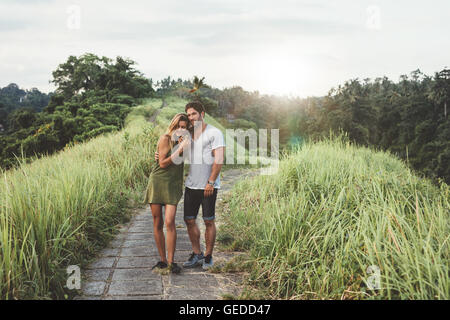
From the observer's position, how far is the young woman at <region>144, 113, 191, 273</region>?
3.21 meters

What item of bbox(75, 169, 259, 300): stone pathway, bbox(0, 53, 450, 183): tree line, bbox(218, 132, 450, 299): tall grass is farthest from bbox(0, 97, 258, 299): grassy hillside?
bbox(0, 53, 450, 183): tree line

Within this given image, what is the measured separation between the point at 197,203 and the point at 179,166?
0.40 m

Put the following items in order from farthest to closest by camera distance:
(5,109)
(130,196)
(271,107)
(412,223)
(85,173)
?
(271,107), (5,109), (130,196), (85,173), (412,223)

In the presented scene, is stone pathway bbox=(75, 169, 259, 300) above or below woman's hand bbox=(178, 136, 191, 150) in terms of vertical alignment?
below

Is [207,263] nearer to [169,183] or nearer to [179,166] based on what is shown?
[169,183]

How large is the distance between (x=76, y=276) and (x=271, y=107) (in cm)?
8082

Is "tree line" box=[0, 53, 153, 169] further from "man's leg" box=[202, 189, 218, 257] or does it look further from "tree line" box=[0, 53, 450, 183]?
"man's leg" box=[202, 189, 218, 257]

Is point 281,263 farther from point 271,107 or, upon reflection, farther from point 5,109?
point 271,107

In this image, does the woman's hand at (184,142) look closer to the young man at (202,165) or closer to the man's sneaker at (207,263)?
the young man at (202,165)

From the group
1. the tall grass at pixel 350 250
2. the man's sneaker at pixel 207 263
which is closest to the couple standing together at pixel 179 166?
the man's sneaker at pixel 207 263

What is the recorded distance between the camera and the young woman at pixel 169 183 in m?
3.21

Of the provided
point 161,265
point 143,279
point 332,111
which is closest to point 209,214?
point 161,265

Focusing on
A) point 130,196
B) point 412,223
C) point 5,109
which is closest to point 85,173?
point 130,196

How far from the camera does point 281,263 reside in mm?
2959
